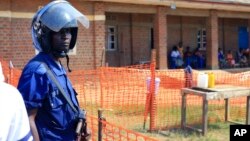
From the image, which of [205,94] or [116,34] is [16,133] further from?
[116,34]

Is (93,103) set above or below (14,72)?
below

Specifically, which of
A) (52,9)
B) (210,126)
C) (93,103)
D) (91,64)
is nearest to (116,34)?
(91,64)

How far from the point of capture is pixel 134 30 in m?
19.4

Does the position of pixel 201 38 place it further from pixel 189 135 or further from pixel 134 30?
pixel 189 135

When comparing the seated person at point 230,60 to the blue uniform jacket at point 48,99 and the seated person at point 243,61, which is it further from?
the blue uniform jacket at point 48,99

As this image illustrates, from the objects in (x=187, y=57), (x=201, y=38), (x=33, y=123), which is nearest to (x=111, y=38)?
(x=187, y=57)

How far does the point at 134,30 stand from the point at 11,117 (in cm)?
1802

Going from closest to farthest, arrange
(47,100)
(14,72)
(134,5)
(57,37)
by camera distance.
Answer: (47,100), (57,37), (14,72), (134,5)

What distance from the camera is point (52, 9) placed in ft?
8.66

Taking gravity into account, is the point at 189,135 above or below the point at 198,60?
below

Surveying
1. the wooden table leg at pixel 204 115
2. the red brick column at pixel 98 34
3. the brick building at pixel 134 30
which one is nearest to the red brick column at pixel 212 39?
the brick building at pixel 134 30

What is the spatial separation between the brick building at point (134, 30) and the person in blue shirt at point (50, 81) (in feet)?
35.3

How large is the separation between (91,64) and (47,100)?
1259 centimetres

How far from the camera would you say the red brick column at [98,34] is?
48.3 ft
